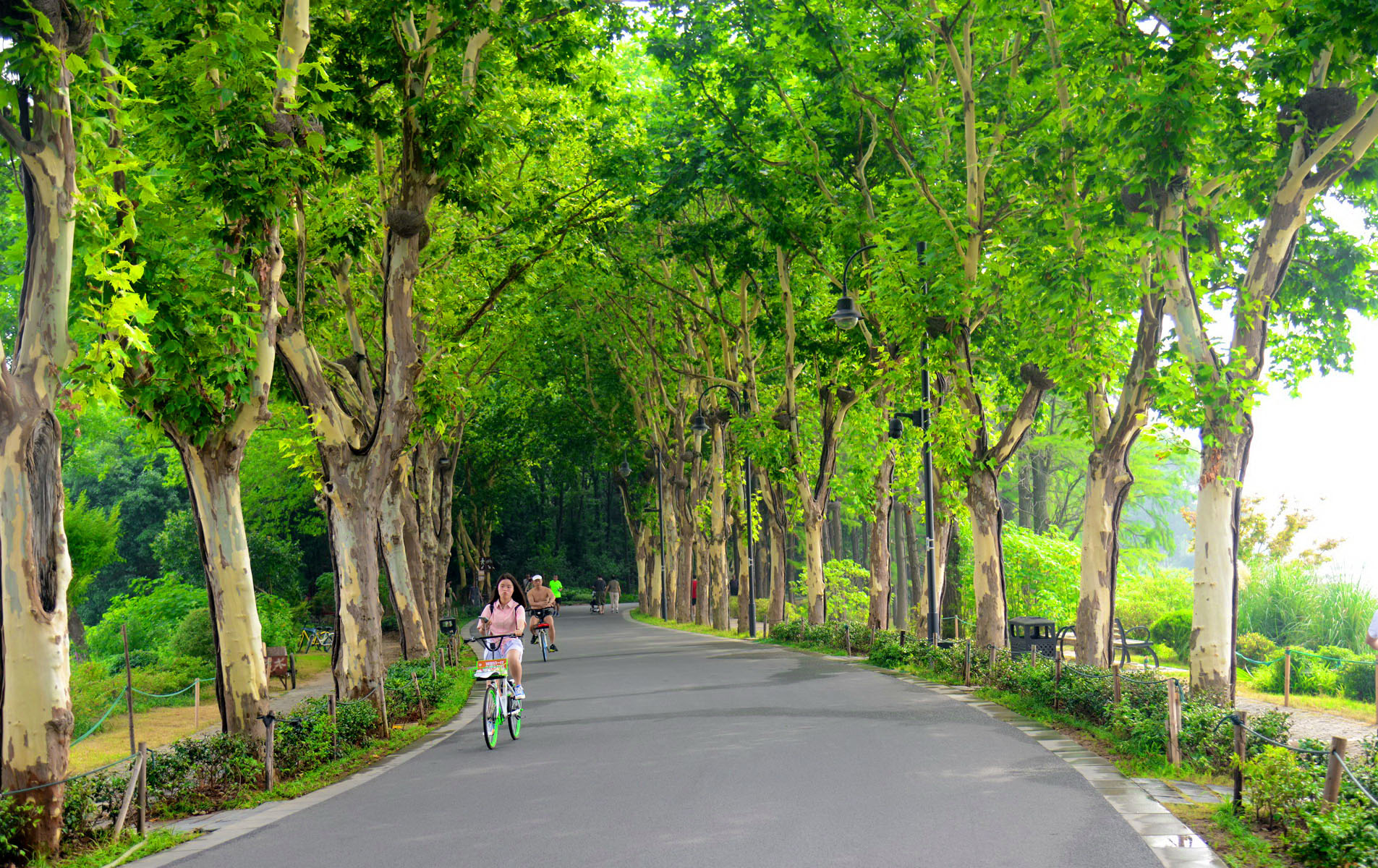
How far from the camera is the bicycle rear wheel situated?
44.2 ft

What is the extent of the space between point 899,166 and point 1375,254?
26.5 ft

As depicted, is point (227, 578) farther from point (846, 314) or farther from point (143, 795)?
point (846, 314)

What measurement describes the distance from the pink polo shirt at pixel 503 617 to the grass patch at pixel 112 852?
5367 mm

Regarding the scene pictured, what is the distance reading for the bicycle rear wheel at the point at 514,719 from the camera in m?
13.5

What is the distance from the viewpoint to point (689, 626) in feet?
131

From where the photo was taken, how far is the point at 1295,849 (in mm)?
6891

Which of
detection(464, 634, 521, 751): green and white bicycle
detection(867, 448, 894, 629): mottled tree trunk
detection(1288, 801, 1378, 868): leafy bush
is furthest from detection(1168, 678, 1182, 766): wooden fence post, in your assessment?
detection(867, 448, 894, 629): mottled tree trunk

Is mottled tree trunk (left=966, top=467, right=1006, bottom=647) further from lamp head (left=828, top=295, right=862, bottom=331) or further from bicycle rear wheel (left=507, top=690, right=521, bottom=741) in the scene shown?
bicycle rear wheel (left=507, top=690, right=521, bottom=741)

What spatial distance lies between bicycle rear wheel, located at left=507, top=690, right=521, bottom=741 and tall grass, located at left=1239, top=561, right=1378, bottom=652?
54.5ft

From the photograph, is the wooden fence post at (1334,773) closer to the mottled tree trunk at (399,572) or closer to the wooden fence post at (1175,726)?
the wooden fence post at (1175,726)

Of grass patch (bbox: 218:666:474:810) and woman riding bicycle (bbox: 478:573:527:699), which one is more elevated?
woman riding bicycle (bbox: 478:573:527:699)

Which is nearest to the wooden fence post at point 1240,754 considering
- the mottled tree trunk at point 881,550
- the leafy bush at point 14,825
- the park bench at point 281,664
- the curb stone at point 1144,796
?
the curb stone at point 1144,796

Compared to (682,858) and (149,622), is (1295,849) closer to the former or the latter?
(682,858)

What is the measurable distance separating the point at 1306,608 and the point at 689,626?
836 inches
